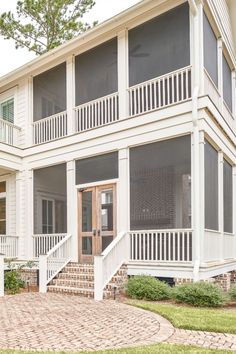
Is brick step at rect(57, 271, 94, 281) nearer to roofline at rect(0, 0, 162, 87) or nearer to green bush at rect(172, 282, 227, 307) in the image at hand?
green bush at rect(172, 282, 227, 307)

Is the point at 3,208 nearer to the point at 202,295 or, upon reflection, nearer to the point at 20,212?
the point at 20,212

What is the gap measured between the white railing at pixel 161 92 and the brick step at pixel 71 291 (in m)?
5.15

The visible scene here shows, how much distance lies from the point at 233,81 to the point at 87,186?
704 cm

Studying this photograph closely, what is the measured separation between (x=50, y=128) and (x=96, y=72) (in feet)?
8.72

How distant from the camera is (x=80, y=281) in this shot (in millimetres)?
10383

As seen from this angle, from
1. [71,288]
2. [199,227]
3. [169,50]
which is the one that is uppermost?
[169,50]

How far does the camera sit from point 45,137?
43.9 ft

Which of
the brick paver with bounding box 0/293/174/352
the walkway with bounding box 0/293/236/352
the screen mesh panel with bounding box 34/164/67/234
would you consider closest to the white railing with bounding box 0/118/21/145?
the screen mesh panel with bounding box 34/164/67/234

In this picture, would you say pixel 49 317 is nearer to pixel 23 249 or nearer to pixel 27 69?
pixel 23 249

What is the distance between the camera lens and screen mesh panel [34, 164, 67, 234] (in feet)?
41.3

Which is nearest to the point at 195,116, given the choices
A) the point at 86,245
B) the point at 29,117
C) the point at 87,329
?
the point at 86,245

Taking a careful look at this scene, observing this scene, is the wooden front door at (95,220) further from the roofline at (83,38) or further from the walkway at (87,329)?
the roofline at (83,38)

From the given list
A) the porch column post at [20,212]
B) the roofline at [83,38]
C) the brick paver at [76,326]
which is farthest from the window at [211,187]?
the porch column post at [20,212]

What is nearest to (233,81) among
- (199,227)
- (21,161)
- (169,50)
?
(169,50)
